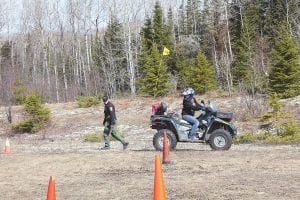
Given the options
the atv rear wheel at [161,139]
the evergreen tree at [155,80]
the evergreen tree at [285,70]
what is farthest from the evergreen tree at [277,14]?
the atv rear wheel at [161,139]

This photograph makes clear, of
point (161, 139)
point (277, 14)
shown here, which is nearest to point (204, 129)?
point (161, 139)

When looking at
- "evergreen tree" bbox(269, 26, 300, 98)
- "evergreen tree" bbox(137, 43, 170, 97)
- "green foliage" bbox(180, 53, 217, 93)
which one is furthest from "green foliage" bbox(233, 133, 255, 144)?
"evergreen tree" bbox(137, 43, 170, 97)

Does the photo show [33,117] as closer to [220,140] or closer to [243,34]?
[220,140]

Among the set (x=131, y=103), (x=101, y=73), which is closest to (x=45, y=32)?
(x=101, y=73)

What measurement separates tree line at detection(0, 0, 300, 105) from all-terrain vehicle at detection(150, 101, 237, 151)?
68.4 feet

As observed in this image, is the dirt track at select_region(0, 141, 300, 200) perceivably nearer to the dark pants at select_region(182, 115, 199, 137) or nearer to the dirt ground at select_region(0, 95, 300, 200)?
the dirt ground at select_region(0, 95, 300, 200)

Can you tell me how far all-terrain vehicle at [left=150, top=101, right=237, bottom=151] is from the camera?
46.5 ft

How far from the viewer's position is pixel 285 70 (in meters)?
30.4

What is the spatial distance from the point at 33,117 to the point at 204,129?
1558 cm

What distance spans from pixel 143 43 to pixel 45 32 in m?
19.5

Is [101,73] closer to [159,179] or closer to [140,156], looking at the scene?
[140,156]

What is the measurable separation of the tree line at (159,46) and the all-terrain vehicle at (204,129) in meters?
20.8

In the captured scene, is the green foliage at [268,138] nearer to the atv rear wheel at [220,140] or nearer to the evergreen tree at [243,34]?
the atv rear wheel at [220,140]

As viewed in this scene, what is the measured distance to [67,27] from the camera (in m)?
65.1
